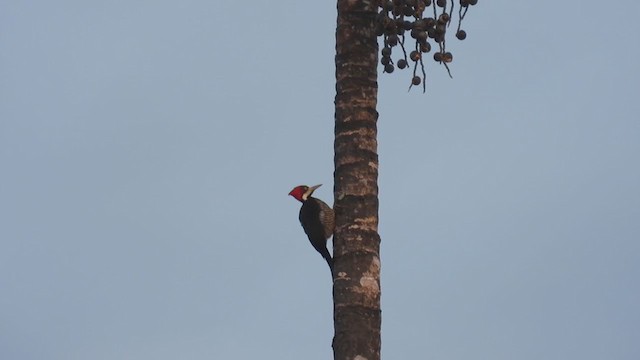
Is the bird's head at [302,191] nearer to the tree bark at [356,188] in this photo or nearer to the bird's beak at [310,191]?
the bird's beak at [310,191]

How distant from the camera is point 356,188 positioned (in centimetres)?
630

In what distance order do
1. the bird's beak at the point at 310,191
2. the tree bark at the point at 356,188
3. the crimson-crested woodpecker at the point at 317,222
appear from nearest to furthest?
the tree bark at the point at 356,188 → the crimson-crested woodpecker at the point at 317,222 → the bird's beak at the point at 310,191

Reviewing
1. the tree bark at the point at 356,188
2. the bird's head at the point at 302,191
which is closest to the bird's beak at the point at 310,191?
the bird's head at the point at 302,191

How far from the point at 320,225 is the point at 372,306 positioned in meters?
1.58

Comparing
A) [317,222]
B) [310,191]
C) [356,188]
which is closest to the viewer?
[356,188]

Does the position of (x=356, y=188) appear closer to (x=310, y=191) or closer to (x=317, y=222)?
(x=317, y=222)

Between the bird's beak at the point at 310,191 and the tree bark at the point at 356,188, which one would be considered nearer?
the tree bark at the point at 356,188

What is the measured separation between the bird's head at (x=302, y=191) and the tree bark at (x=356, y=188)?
7.07 ft

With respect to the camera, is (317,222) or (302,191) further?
(302,191)

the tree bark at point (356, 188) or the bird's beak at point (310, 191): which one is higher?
the bird's beak at point (310, 191)

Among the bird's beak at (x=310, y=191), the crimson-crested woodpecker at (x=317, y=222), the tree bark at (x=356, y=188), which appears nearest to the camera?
the tree bark at (x=356, y=188)

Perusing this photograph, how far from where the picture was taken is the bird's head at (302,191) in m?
8.69

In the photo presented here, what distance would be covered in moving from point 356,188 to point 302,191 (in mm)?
2485

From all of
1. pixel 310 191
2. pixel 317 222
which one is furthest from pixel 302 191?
pixel 317 222
